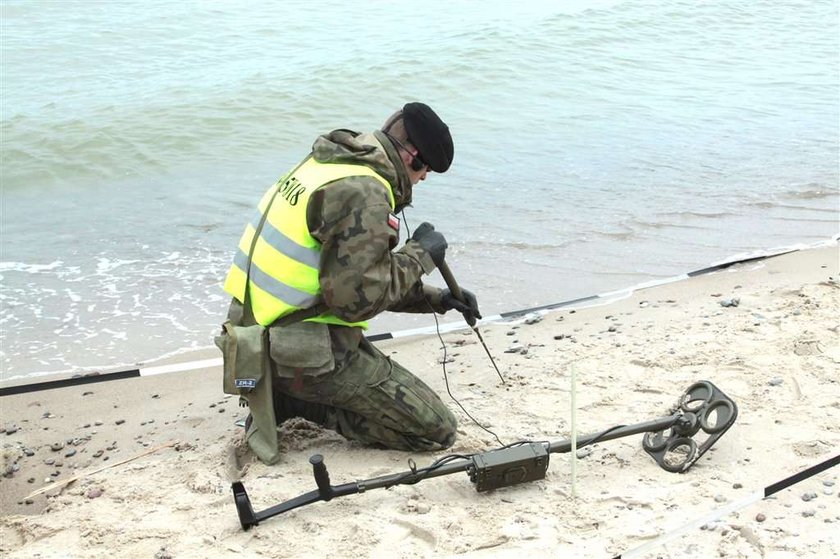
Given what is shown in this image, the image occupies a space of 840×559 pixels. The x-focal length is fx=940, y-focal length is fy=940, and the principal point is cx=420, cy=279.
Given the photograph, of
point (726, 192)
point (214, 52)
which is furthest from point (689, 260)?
point (214, 52)

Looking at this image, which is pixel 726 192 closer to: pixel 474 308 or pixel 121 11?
pixel 474 308

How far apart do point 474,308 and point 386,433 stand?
28.2 inches

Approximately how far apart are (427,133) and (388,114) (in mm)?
8491

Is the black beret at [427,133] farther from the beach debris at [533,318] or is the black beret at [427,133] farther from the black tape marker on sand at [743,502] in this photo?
the beach debris at [533,318]

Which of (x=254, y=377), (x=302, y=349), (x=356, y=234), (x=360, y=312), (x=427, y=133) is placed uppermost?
(x=427, y=133)

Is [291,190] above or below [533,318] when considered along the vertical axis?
above

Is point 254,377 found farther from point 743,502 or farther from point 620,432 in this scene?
point 743,502

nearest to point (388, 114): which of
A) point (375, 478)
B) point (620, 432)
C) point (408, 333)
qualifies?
point (408, 333)

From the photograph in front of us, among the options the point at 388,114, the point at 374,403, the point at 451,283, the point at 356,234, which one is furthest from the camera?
the point at 388,114

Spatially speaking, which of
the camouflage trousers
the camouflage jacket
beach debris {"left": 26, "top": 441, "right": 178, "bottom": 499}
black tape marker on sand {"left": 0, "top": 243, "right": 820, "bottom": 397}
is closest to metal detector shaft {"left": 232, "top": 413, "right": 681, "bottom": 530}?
A: the camouflage trousers

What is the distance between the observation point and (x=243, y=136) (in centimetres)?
1080

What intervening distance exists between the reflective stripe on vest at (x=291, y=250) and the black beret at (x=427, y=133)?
21 cm

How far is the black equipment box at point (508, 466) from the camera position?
11.0ft

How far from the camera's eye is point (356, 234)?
3492 millimetres
